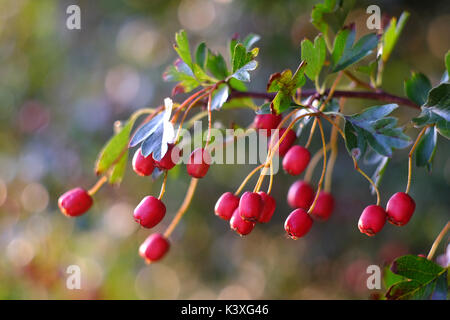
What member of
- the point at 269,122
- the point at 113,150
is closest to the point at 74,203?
the point at 113,150

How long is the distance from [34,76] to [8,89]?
180 mm

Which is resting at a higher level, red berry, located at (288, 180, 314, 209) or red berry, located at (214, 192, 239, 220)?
red berry, located at (288, 180, 314, 209)

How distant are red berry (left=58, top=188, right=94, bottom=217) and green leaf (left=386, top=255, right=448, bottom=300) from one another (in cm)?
73

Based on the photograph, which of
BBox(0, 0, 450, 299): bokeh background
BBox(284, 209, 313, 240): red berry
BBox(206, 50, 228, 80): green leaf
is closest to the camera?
BBox(284, 209, 313, 240): red berry

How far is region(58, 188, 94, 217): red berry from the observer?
1181 millimetres

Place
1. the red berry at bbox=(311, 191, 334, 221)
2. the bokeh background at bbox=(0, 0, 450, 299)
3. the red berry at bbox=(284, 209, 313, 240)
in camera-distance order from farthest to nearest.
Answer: the bokeh background at bbox=(0, 0, 450, 299), the red berry at bbox=(311, 191, 334, 221), the red berry at bbox=(284, 209, 313, 240)

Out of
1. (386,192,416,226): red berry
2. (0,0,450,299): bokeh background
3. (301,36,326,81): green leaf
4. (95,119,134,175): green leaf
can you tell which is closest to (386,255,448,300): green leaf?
(386,192,416,226): red berry

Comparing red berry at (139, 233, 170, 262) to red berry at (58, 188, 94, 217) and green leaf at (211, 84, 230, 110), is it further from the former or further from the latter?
green leaf at (211, 84, 230, 110)

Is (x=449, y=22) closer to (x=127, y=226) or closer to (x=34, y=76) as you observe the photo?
(x=127, y=226)

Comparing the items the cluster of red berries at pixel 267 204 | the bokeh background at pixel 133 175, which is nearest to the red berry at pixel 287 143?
the cluster of red berries at pixel 267 204

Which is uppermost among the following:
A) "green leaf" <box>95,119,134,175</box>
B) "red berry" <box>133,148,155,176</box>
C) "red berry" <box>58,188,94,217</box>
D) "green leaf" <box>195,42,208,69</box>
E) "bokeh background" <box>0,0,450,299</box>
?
"bokeh background" <box>0,0,450,299</box>

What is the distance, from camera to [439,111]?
896mm

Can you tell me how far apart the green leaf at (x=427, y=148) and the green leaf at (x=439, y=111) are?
0.30 ft

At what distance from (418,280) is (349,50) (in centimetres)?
51
